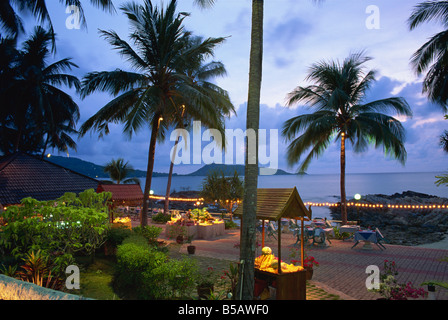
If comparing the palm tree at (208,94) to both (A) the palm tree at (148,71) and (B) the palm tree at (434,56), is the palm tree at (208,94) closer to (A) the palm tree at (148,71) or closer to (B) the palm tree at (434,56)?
(A) the palm tree at (148,71)

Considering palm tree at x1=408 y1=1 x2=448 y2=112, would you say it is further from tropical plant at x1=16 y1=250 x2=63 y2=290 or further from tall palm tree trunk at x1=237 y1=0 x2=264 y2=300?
tropical plant at x1=16 y1=250 x2=63 y2=290

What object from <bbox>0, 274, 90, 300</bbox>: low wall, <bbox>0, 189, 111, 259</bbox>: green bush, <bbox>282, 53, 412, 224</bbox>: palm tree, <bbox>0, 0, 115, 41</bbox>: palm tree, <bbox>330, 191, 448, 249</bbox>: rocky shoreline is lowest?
<bbox>330, 191, 448, 249</bbox>: rocky shoreline

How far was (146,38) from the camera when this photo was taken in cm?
1239

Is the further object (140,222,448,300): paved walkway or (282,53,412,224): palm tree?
(282,53,412,224): palm tree

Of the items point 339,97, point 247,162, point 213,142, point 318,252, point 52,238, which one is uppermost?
point 339,97

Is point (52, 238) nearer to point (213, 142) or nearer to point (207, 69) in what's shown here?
point (213, 142)

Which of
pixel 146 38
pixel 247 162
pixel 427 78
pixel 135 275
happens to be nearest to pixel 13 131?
pixel 146 38

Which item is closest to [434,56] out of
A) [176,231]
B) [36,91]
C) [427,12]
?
[427,12]

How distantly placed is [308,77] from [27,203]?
562 inches

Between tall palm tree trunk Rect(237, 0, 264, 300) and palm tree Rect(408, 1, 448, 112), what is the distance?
12.1 meters

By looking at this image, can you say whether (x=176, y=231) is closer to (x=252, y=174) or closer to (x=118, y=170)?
(x=252, y=174)

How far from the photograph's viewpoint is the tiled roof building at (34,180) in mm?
10352

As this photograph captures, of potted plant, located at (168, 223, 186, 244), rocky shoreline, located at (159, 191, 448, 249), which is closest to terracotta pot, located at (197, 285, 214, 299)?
potted plant, located at (168, 223, 186, 244)

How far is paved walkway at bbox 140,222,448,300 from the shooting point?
732 cm
